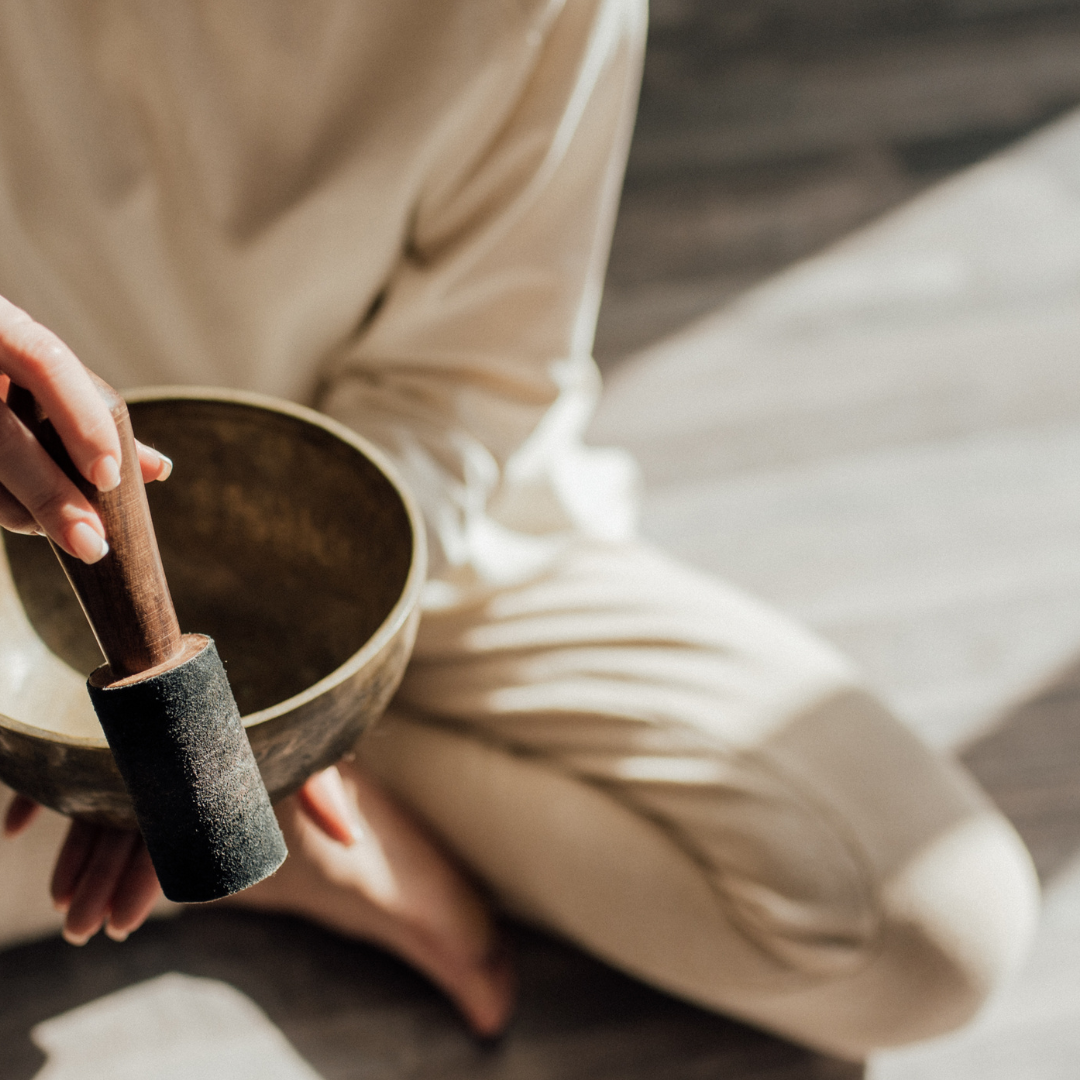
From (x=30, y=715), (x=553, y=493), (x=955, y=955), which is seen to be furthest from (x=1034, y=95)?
(x=30, y=715)

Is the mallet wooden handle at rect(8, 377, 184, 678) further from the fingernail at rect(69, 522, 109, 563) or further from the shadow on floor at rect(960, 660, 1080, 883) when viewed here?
the shadow on floor at rect(960, 660, 1080, 883)

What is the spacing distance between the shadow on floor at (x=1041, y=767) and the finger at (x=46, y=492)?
1.01 m

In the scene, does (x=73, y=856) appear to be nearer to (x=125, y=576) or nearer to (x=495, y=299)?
(x=125, y=576)

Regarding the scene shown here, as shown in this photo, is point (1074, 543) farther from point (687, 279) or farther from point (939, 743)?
point (687, 279)

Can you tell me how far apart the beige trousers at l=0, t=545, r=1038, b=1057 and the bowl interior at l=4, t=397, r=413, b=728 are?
0.71ft

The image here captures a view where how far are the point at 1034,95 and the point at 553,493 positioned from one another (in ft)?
4.75

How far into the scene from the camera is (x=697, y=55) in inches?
76.4

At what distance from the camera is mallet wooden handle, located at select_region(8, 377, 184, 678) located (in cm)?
38

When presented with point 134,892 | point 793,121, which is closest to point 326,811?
point 134,892

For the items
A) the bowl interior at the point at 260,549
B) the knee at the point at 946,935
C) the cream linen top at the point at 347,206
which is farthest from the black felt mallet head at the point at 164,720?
the knee at the point at 946,935

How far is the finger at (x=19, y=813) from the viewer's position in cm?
61

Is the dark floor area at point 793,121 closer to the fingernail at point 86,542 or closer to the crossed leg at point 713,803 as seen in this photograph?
the crossed leg at point 713,803

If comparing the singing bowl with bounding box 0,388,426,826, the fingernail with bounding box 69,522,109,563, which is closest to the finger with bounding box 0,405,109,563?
the fingernail with bounding box 69,522,109,563

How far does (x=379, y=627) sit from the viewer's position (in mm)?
550
